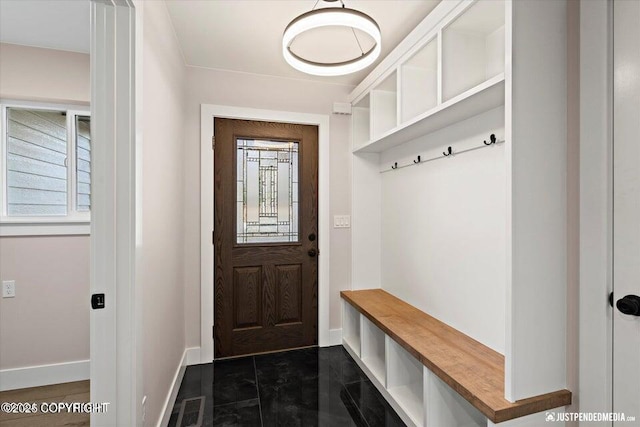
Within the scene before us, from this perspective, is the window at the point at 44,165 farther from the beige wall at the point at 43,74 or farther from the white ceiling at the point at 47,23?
the white ceiling at the point at 47,23

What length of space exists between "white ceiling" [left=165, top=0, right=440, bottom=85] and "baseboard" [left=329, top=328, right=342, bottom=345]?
246cm

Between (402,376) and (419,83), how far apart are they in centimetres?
201

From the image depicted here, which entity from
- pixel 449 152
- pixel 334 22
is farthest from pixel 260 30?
pixel 449 152

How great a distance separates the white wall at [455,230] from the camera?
1651 mm

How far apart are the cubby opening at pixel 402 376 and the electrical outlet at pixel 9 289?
2.72 metres

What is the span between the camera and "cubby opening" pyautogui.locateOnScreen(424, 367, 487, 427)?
1.61m

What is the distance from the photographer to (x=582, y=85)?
1.19 metres

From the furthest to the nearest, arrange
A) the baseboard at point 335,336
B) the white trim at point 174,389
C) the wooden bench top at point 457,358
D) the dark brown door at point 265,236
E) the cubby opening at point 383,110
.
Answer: the baseboard at point 335,336 → the dark brown door at point 265,236 → the cubby opening at point 383,110 → the white trim at point 174,389 → the wooden bench top at point 457,358

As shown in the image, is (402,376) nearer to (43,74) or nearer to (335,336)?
(335,336)

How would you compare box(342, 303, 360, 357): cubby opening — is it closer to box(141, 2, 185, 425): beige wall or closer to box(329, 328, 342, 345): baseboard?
box(329, 328, 342, 345): baseboard

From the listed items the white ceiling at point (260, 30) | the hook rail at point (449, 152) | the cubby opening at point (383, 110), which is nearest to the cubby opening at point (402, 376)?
the hook rail at point (449, 152)

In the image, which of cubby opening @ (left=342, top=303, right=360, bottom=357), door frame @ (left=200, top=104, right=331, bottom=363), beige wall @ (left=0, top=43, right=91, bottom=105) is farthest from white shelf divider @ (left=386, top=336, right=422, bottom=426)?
beige wall @ (left=0, top=43, right=91, bottom=105)

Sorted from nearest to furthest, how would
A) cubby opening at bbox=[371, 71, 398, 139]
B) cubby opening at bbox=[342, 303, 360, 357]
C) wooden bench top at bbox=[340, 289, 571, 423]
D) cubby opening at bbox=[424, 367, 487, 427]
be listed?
wooden bench top at bbox=[340, 289, 571, 423]
cubby opening at bbox=[424, 367, 487, 427]
cubby opening at bbox=[371, 71, 398, 139]
cubby opening at bbox=[342, 303, 360, 357]

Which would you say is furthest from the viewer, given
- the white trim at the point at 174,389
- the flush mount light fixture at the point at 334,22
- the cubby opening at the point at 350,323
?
the cubby opening at the point at 350,323
